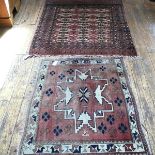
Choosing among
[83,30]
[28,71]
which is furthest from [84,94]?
[83,30]

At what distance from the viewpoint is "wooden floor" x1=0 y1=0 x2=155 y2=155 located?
1854 millimetres

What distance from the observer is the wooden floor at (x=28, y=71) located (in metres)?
1.85

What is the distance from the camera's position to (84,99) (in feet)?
6.82

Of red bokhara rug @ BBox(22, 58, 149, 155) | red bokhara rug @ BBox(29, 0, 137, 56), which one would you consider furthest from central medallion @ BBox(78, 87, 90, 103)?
red bokhara rug @ BBox(29, 0, 137, 56)

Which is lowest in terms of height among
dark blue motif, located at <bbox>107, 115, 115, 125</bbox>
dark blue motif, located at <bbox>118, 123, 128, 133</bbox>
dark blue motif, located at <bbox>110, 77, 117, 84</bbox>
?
dark blue motif, located at <bbox>110, 77, 117, 84</bbox>

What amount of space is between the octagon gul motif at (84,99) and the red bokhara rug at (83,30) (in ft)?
1.32

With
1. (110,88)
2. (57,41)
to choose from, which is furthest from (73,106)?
(57,41)

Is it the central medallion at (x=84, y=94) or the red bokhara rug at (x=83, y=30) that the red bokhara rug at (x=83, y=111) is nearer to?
the central medallion at (x=84, y=94)

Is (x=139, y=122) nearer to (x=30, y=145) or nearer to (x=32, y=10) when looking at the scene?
(x=30, y=145)

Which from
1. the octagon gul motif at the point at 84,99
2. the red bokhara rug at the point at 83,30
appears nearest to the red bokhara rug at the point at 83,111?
the octagon gul motif at the point at 84,99

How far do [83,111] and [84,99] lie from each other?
0.43ft

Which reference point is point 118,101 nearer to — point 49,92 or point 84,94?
point 84,94

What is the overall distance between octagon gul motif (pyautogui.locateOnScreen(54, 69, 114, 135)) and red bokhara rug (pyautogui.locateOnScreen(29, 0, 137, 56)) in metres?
0.40

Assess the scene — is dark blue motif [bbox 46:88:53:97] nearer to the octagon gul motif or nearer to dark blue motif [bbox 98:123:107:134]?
the octagon gul motif
